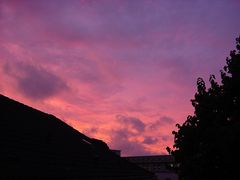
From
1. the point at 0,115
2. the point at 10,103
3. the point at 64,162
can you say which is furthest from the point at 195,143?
the point at 10,103

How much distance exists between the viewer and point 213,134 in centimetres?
1366

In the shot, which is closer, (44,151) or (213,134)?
(213,134)

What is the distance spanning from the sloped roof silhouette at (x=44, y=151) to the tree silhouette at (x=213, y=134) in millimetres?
6448

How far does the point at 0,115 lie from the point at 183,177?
33.7 ft

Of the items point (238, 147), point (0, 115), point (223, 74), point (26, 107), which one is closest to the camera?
point (238, 147)

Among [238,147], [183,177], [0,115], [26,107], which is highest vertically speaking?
[26,107]

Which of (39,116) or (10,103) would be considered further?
(39,116)

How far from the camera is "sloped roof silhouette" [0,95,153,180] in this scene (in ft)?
49.6

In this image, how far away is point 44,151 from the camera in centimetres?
1816

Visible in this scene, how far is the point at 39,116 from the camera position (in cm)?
2303

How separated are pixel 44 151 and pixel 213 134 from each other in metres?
9.43

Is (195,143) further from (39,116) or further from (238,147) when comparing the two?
(39,116)

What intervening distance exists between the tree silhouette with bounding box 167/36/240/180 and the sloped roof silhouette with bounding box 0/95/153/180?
6.45 meters

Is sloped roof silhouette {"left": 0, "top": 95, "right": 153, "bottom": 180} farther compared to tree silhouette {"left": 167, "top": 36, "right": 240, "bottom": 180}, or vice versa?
sloped roof silhouette {"left": 0, "top": 95, "right": 153, "bottom": 180}
